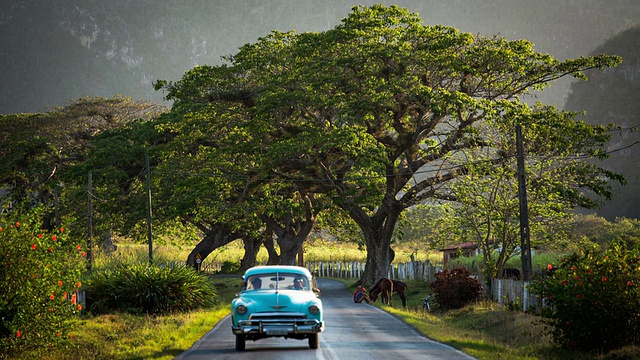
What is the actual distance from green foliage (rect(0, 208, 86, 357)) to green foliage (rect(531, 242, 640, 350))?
12089 mm

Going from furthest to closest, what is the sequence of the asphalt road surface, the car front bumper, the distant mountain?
the distant mountain
the car front bumper
the asphalt road surface

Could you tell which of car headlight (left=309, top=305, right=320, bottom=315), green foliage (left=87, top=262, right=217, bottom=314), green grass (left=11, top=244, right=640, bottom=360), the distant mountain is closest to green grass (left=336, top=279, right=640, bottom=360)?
green grass (left=11, top=244, right=640, bottom=360)

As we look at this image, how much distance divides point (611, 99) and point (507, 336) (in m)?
115

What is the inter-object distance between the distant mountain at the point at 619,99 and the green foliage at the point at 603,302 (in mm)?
100701

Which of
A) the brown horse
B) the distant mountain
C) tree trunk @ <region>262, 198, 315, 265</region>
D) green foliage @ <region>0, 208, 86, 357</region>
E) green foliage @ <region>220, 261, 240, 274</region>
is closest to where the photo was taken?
green foliage @ <region>0, 208, 86, 357</region>

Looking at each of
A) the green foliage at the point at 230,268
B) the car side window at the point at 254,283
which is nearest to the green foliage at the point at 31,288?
the car side window at the point at 254,283

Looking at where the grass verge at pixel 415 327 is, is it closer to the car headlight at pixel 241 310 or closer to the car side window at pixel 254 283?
the car headlight at pixel 241 310

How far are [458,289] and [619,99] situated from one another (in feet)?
339

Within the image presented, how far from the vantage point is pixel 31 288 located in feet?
62.4

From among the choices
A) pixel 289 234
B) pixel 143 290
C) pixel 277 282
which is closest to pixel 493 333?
pixel 277 282

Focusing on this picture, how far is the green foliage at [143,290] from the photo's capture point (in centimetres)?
3288

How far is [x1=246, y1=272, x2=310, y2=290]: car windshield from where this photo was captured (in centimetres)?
2159

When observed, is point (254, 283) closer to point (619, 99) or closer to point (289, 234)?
point (289, 234)

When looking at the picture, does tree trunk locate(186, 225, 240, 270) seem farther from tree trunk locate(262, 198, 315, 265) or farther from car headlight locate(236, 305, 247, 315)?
car headlight locate(236, 305, 247, 315)
